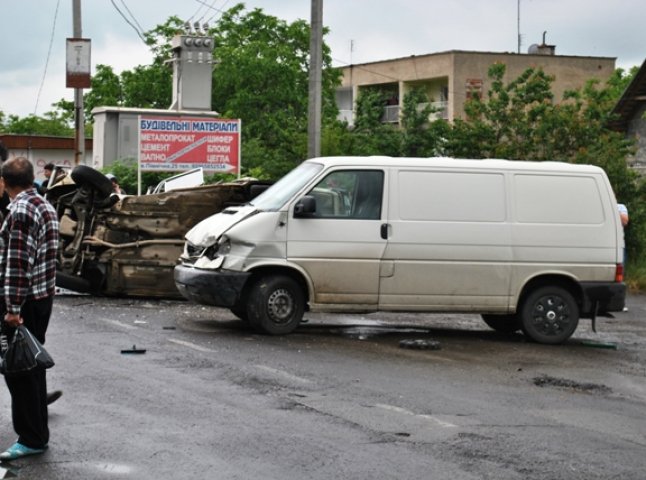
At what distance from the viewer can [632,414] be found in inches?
395

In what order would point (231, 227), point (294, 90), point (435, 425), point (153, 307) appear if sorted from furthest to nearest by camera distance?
point (294, 90) < point (153, 307) < point (231, 227) < point (435, 425)

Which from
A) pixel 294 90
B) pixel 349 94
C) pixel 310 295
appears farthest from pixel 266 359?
pixel 349 94

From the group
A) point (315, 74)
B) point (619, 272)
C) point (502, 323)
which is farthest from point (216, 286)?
point (315, 74)

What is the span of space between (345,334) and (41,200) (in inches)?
291

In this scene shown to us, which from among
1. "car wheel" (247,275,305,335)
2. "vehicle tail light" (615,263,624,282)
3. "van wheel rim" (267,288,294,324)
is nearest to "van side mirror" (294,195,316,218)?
"car wheel" (247,275,305,335)

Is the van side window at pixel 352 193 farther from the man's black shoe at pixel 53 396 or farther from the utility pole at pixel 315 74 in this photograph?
the utility pole at pixel 315 74

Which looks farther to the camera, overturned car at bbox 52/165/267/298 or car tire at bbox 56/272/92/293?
overturned car at bbox 52/165/267/298

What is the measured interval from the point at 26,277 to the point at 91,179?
1022 cm

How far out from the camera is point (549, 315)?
1473cm

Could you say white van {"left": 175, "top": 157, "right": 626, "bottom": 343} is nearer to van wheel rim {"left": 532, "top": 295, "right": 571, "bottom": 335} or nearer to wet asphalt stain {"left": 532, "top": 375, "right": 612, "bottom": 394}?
van wheel rim {"left": 532, "top": 295, "right": 571, "bottom": 335}

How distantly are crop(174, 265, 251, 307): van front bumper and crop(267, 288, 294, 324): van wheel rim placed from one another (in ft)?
1.20

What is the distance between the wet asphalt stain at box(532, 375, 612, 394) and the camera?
→ 11.3 meters

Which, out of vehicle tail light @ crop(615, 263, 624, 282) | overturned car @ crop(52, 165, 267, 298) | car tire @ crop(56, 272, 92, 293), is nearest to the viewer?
vehicle tail light @ crop(615, 263, 624, 282)

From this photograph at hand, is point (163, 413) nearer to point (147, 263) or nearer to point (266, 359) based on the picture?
point (266, 359)
